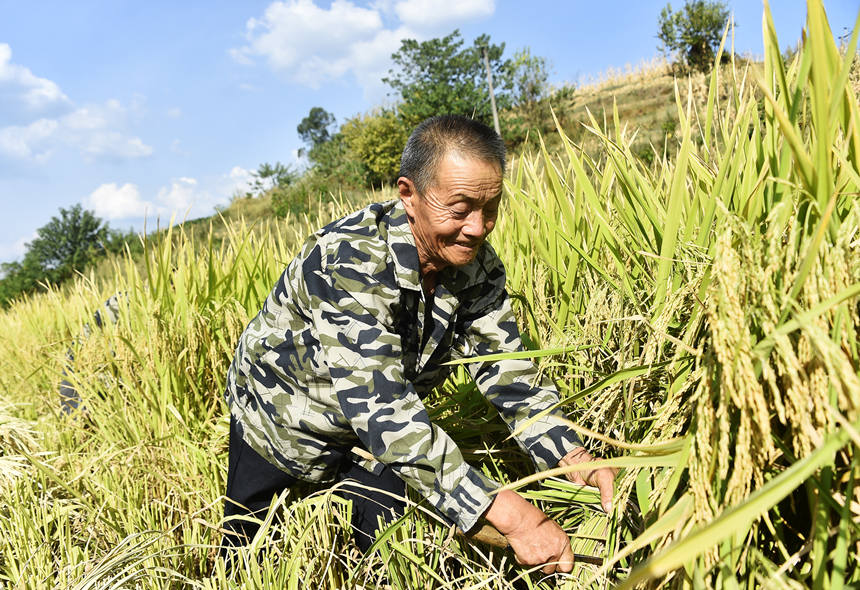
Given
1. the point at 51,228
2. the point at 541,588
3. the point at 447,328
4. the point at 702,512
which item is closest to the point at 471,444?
the point at 447,328

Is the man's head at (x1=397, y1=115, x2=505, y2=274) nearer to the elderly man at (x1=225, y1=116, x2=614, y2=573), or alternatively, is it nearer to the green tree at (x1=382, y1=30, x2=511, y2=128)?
the elderly man at (x1=225, y1=116, x2=614, y2=573)

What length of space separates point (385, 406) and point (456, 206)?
51cm

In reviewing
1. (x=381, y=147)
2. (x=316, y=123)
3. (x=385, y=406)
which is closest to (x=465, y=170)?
(x=385, y=406)

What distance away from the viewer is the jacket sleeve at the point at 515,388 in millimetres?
1484

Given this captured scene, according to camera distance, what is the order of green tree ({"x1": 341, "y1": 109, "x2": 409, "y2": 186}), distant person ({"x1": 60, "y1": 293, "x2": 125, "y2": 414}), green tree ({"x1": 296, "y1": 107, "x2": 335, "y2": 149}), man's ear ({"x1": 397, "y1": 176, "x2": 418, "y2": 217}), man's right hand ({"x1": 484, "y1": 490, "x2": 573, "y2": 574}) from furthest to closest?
green tree ({"x1": 296, "y1": 107, "x2": 335, "y2": 149}), green tree ({"x1": 341, "y1": 109, "x2": 409, "y2": 186}), distant person ({"x1": 60, "y1": 293, "x2": 125, "y2": 414}), man's ear ({"x1": 397, "y1": 176, "x2": 418, "y2": 217}), man's right hand ({"x1": 484, "y1": 490, "x2": 573, "y2": 574})

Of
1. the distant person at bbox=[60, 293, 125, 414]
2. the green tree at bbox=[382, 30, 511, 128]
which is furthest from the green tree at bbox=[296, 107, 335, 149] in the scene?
the distant person at bbox=[60, 293, 125, 414]

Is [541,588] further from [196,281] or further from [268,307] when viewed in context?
[196,281]

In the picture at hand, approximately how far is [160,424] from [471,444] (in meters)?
1.45

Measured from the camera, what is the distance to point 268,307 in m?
1.75

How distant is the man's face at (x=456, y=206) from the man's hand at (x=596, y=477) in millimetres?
573

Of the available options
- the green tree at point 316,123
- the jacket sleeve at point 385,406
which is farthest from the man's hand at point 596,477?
the green tree at point 316,123

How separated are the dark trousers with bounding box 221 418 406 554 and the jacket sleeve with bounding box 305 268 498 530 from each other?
0.31 meters

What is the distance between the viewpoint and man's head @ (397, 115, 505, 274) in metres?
1.35

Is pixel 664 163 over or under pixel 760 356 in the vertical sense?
over
